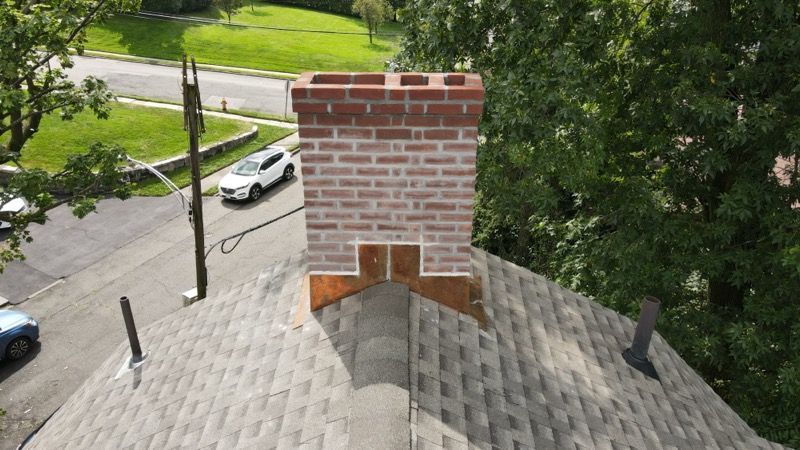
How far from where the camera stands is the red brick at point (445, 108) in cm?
383

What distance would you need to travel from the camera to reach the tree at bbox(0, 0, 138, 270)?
9.60 meters

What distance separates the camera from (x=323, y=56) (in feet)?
142

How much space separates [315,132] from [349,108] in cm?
31

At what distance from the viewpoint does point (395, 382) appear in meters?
3.44

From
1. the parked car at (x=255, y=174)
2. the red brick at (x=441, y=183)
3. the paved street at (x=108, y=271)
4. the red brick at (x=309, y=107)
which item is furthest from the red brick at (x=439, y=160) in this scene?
the parked car at (x=255, y=174)

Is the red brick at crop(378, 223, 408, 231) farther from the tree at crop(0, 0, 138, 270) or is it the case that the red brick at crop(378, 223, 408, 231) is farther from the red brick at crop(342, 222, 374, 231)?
the tree at crop(0, 0, 138, 270)

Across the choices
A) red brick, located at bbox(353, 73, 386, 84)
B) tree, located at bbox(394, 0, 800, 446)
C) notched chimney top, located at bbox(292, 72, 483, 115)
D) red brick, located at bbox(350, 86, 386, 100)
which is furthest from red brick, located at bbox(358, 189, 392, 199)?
tree, located at bbox(394, 0, 800, 446)

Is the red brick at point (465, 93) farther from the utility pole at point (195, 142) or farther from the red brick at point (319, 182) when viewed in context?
the utility pole at point (195, 142)

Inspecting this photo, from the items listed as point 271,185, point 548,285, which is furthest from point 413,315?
point 271,185

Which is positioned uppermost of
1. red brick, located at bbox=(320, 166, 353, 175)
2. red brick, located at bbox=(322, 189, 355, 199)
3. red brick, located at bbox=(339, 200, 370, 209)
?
red brick, located at bbox=(320, 166, 353, 175)

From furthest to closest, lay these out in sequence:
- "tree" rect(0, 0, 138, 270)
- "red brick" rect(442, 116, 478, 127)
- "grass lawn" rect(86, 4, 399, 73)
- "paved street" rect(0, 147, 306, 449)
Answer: "grass lawn" rect(86, 4, 399, 73) → "paved street" rect(0, 147, 306, 449) → "tree" rect(0, 0, 138, 270) → "red brick" rect(442, 116, 478, 127)

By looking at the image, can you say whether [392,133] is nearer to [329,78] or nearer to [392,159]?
[392,159]

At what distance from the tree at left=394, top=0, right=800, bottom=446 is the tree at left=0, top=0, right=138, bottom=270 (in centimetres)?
665

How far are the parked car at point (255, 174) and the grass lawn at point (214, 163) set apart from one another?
1360 mm
